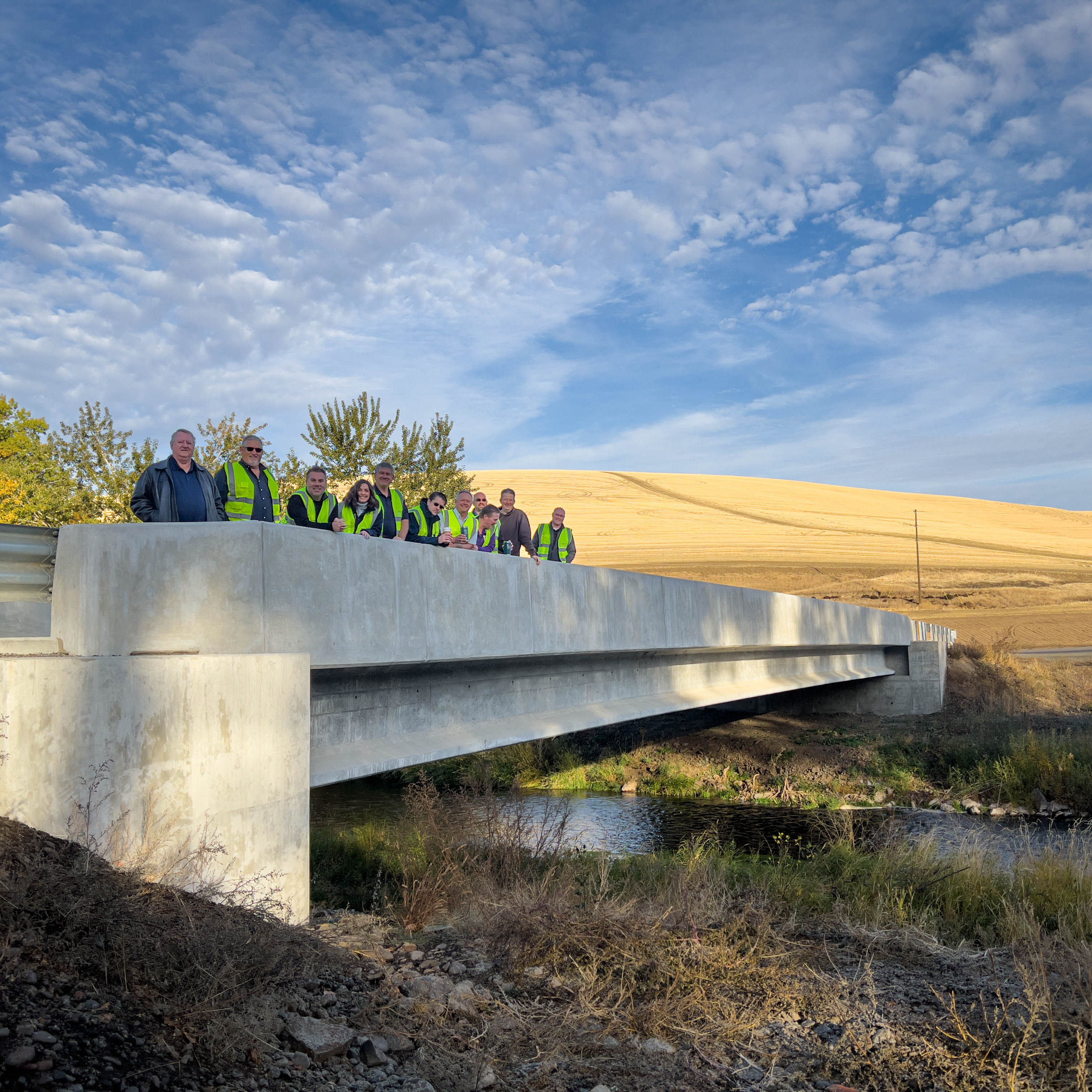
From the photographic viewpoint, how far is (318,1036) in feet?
12.3

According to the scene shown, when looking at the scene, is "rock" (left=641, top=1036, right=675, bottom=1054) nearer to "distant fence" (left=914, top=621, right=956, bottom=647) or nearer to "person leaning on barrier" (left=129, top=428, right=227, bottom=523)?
"person leaning on barrier" (left=129, top=428, right=227, bottom=523)

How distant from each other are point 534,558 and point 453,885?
274cm

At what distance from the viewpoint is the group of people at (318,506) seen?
6.34m

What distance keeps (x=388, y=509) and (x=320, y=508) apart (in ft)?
3.41

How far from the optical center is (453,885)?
6.42 metres

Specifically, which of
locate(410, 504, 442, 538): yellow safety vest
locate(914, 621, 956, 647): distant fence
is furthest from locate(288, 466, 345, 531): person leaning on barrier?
locate(914, 621, 956, 647): distant fence

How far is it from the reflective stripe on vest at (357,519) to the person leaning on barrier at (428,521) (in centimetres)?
48

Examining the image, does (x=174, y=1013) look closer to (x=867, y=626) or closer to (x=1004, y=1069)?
(x=1004, y=1069)

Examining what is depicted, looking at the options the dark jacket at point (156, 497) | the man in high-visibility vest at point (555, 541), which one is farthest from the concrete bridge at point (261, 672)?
the man in high-visibility vest at point (555, 541)

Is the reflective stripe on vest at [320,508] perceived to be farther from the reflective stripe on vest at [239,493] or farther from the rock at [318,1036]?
the rock at [318,1036]

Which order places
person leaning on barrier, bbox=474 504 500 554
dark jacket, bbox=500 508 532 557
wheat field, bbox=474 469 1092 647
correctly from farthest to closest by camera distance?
wheat field, bbox=474 469 1092 647
dark jacket, bbox=500 508 532 557
person leaning on barrier, bbox=474 504 500 554

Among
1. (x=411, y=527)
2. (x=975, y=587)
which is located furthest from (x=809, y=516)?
(x=411, y=527)

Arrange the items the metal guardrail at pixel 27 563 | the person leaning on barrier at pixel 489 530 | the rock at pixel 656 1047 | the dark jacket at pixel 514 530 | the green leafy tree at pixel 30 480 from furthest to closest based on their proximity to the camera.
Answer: the green leafy tree at pixel 30 480
the dark jacket at pixel 514 530
the person leaning on barrier at pixel 489 530
the metal guardrail at pixel 27 563
the rock at pixel 656 1047

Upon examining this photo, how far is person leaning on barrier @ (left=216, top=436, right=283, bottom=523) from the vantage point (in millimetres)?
7441
